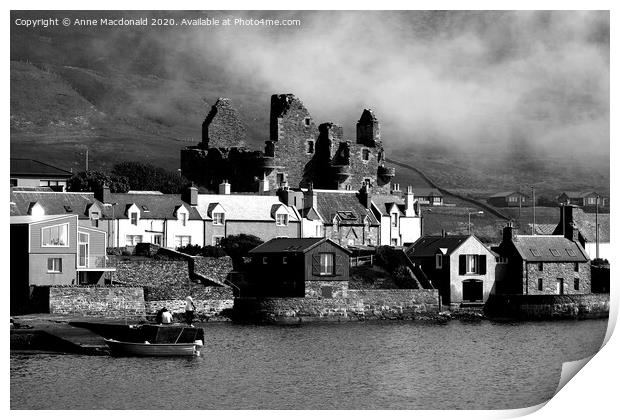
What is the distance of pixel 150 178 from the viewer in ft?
190

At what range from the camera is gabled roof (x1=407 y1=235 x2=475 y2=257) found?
47.6 meters

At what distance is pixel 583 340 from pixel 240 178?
22273mm

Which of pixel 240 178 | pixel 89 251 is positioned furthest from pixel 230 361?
pixel 240 178

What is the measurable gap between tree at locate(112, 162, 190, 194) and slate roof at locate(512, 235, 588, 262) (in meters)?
14.0

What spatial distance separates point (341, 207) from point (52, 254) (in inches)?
705

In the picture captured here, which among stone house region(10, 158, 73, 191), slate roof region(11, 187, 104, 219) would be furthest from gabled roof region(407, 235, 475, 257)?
stone house region(10, 158, 73, 191)

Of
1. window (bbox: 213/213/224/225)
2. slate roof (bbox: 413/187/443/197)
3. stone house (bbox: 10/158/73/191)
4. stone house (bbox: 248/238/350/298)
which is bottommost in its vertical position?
stone house (bbox: 248/238/350/298)

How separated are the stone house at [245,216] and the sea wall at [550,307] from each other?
8.92 m

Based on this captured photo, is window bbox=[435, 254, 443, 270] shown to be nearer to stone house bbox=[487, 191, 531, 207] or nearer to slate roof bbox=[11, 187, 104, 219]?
slate roof bbox=[11, 187, 104, 219]

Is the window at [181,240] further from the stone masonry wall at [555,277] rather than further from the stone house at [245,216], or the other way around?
the stone masonry wall at [555,277]

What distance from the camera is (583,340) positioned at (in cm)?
3925

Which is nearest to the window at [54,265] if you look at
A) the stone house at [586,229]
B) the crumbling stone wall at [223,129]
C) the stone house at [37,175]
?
the stone house at [37,175]

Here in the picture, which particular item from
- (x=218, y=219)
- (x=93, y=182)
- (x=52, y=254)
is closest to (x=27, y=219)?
(x=52, y=254)

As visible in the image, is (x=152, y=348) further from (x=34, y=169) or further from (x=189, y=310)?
(x=34, y=169)
